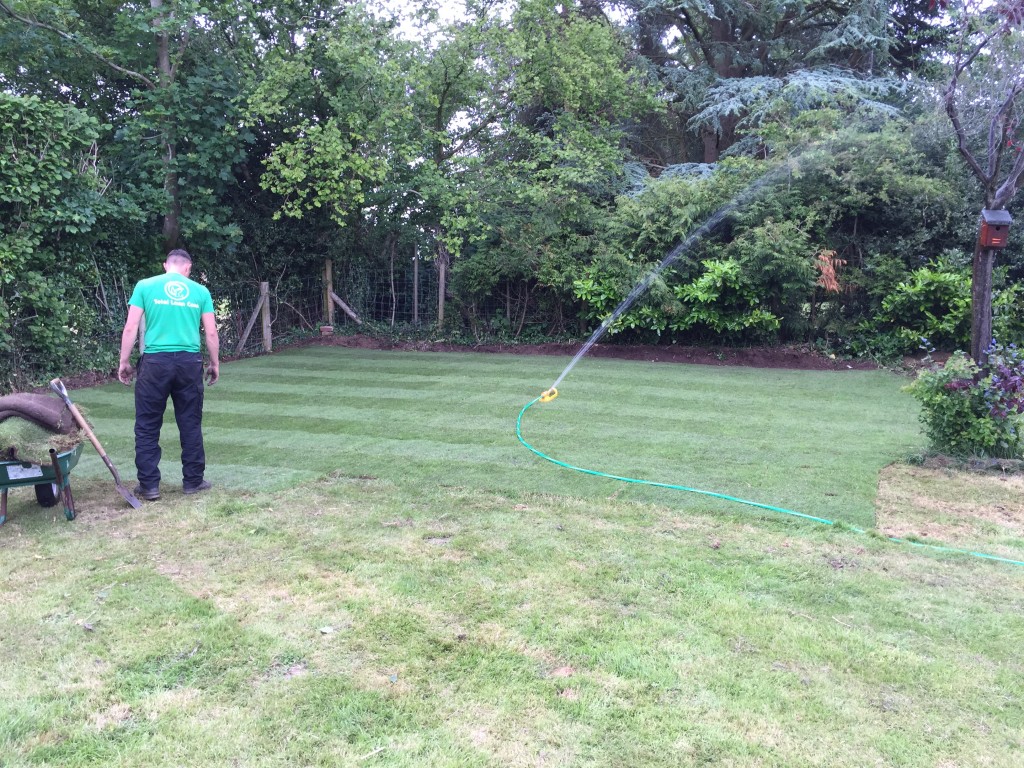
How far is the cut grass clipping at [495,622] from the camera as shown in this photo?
240 cm

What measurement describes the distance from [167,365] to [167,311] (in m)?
0.36

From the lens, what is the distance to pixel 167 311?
4844 millimetres

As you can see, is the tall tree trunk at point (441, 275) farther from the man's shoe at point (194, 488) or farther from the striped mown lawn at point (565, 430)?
the man's shoe at point (194, 488)

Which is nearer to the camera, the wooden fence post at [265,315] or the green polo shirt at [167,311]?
the green polo shirt at [167,311]

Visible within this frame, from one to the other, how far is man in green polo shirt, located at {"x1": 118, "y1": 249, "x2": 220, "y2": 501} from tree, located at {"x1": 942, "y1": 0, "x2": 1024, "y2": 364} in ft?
19.6

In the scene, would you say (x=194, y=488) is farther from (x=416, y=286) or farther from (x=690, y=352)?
(x=416, y=286)

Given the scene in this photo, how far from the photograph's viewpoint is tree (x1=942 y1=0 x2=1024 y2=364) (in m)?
5.69

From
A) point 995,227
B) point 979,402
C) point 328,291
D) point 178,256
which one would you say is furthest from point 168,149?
point 979,402

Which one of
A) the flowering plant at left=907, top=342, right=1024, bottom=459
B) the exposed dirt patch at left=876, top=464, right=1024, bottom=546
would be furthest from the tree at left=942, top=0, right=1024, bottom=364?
the exposed dirt patch at left=876, top=464, right=1024, bottom=546

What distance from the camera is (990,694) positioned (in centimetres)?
264

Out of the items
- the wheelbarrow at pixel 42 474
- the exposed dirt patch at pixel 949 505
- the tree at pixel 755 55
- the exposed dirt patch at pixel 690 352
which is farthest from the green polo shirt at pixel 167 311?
the tree at pixel 755 55

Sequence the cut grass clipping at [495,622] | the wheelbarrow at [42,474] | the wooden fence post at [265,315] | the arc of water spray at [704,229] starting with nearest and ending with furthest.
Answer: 1. the cut grass clipping at [495,622]
2. the wheelbarrow at [42,474]
3. the arc of water spray at [704,229]
4. the wooden fence post at [265,315]

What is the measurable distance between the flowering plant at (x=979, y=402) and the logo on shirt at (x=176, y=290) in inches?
220

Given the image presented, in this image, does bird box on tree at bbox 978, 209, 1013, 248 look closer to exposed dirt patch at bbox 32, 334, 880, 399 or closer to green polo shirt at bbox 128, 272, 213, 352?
exposed dirt patch at bbox 32, 334, 880, 399
